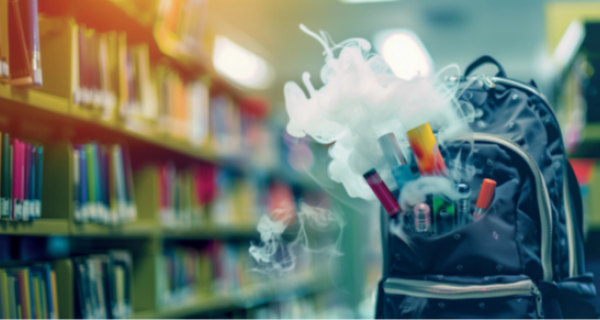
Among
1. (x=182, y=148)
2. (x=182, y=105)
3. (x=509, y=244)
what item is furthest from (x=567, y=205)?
(x=182, y=105)

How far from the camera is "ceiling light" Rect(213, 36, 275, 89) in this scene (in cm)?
432

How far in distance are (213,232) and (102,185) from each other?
99 cm

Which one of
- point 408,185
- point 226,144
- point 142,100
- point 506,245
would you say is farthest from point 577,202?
point 226,144

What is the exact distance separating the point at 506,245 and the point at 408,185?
214 millimetres

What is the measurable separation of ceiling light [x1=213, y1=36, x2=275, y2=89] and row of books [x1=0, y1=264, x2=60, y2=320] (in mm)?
2818

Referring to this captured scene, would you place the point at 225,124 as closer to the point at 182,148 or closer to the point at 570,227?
the point at 182,148

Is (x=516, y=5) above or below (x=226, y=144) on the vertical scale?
above

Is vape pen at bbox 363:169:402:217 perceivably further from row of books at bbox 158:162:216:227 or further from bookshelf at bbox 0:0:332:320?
row of books at bbox 158:162:216:227

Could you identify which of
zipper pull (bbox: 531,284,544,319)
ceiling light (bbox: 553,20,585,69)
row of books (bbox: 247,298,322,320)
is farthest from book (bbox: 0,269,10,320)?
ceiling light (bbox: 553,20,585,69)

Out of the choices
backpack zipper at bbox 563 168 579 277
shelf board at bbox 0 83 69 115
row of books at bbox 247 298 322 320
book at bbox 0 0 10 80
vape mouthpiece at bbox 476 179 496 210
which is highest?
book at bbox 0 0 10 80

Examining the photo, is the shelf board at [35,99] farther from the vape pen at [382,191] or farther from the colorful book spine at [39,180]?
the vape pen at [382,191]

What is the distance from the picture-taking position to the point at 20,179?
1261mm

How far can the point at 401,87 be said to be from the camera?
0.91m

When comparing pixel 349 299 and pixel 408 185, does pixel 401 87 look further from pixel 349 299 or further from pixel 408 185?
pixel 349 299
